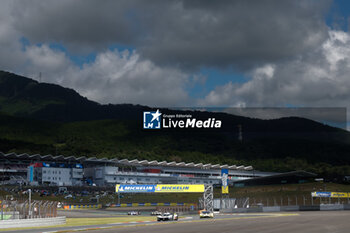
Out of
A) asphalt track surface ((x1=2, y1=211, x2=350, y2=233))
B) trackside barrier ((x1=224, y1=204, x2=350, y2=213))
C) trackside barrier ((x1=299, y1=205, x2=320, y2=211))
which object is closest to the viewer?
asphalt track surface ((x1=2, y1=211, x2=350, y2=233))

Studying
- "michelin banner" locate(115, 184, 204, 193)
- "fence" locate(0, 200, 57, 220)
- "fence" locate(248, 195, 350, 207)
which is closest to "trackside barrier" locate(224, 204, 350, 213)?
"fence" locate(248, 195, 350, 207)

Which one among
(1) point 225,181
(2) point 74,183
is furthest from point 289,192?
(2) point 74,183

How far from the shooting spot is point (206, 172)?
167 meters

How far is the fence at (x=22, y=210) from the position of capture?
114 ft

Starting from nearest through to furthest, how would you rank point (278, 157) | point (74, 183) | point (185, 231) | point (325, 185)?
point (185, 231), point (325, 185), point (74, 183), point (278, 157)

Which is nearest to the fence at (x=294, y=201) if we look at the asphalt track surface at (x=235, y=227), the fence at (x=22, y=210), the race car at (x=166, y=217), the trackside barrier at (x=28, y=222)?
the race car at (x=166, y=217)

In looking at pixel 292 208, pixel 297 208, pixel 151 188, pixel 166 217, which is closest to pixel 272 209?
pixel 292 208

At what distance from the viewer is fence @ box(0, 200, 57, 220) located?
114 ft

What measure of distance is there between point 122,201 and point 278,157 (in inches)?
4336

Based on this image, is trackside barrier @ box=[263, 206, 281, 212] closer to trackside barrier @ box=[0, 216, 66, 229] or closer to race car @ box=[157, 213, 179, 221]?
race car @ box=[157, 213, 179, 221]

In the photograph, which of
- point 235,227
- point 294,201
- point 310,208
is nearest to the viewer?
point 235,227

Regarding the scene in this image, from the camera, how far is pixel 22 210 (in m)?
36.4

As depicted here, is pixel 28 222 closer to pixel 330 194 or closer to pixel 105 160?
pixel 330 194

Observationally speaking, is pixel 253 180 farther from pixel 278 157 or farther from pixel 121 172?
pixel 278 157
